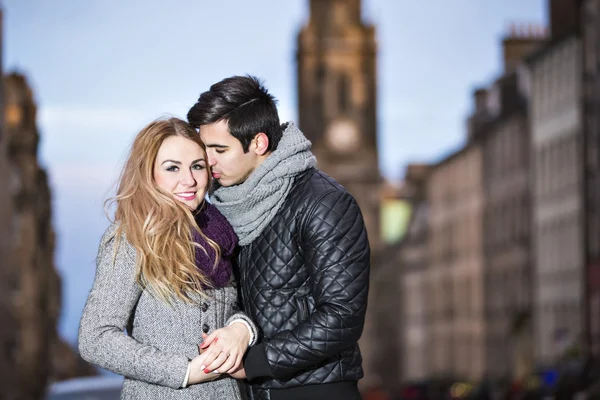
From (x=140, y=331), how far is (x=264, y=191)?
2.68 ft

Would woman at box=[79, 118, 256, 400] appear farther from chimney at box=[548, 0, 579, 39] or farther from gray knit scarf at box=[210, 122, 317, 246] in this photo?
chimney at box=[548, 0, 579, 39]

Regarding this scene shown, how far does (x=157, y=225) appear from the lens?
18.9ft

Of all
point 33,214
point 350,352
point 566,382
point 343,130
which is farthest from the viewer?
point 343,130

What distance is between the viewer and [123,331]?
5715 mm

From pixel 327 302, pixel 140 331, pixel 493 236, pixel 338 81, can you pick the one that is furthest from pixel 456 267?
pixel 338 81

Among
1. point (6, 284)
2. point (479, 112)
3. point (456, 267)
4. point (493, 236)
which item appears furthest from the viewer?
point (456, 267)

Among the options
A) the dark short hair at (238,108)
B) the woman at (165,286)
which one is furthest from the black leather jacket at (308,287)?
the dark short hair at (238,108)

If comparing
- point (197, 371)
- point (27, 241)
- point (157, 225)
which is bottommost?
point (27, 241)

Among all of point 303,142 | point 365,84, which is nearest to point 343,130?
point 365,84

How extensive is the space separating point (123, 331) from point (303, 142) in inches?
46.7

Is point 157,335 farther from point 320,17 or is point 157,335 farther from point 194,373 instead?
point 320,17

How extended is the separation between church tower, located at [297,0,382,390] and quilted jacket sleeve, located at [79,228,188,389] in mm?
128980

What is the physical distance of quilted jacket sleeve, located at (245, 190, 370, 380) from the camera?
19.4ft

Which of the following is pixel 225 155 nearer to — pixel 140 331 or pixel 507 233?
pixel 140 331
